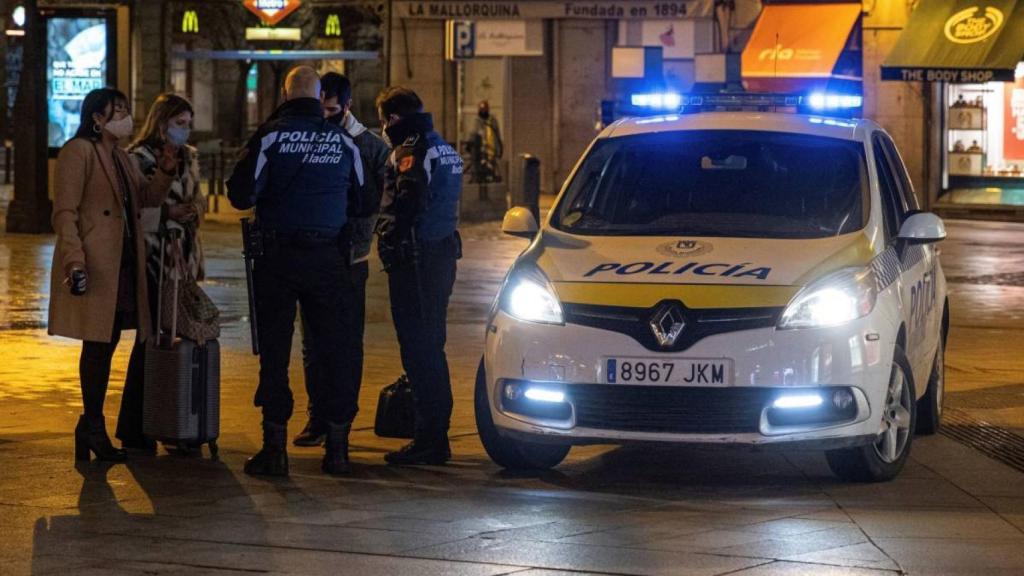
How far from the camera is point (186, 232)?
31.8ft

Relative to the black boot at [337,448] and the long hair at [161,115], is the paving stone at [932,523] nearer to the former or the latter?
the black boot at [337,448]

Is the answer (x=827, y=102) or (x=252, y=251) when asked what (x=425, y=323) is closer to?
(x=252, y=251)

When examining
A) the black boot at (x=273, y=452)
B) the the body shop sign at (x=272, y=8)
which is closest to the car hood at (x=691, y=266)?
the black boot at (x=273, y=452)

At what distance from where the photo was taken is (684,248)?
9.01 metres

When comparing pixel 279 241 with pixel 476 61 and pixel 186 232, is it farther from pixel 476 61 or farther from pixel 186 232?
pixel 476 61

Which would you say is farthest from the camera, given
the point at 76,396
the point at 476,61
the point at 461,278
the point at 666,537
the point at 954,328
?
the point at 476,61

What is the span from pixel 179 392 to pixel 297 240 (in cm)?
98

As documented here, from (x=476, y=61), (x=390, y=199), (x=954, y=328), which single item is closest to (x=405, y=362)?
(x=390, y=199)

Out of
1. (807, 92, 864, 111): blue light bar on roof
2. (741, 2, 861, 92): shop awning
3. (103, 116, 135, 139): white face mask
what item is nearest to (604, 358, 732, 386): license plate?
(807, 92, 864, 111): blue light bar on roof

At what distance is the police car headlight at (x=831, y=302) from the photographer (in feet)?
27.8

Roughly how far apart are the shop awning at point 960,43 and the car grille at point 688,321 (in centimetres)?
2115

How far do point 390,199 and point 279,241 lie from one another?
80 centimetres

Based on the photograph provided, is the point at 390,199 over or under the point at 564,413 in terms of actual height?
over

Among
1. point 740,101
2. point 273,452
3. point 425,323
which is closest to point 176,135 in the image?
point 425,323
